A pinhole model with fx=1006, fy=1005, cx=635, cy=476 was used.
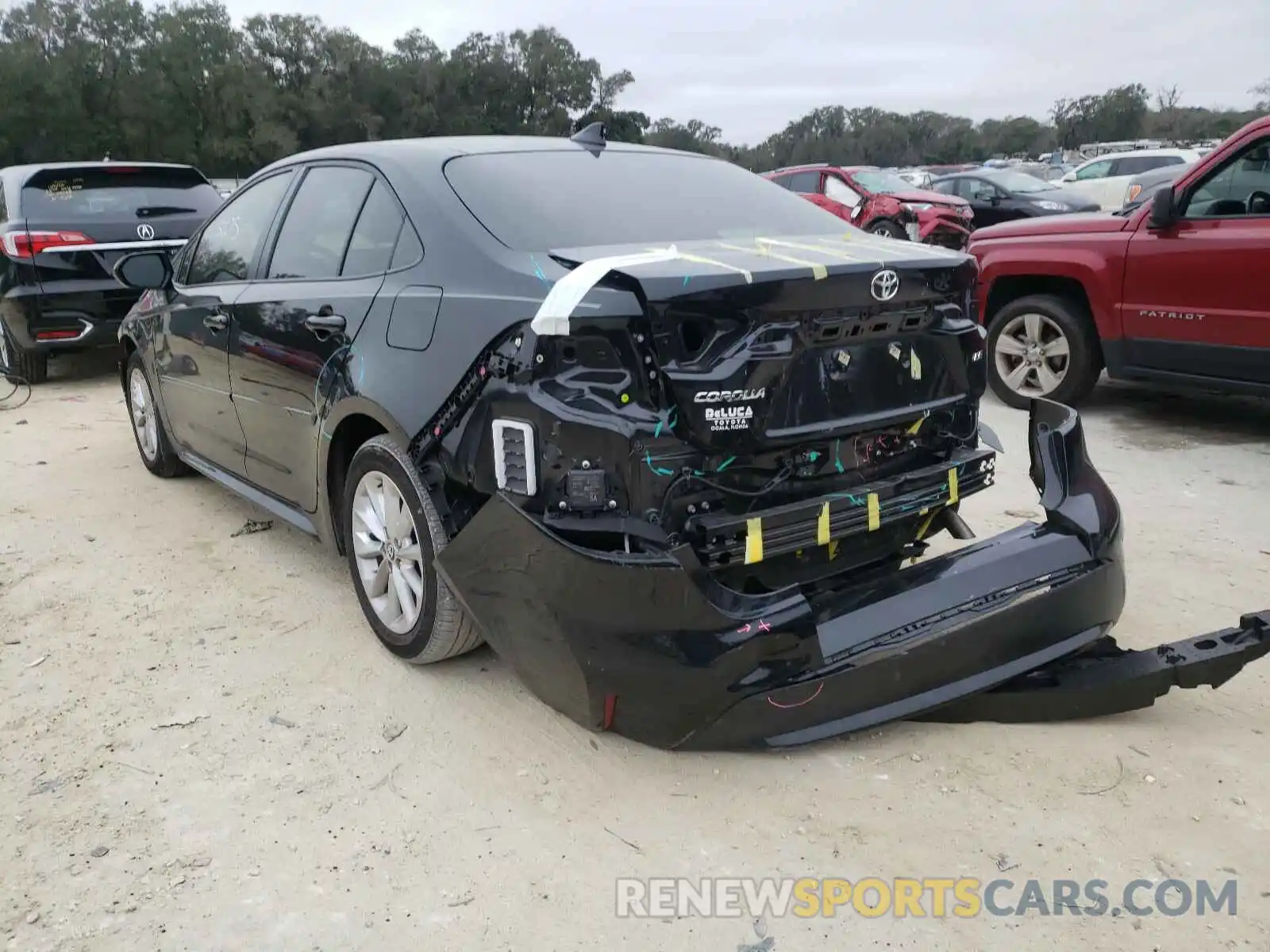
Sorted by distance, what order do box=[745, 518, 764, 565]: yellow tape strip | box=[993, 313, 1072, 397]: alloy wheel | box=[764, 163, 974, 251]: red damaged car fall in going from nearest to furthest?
box=[745, 518, 764, 565]: yellow tape strip, box=[993, 313, 1072, 397]: alloy wheel, box=[764, 163, 974, 251]: red damaged car

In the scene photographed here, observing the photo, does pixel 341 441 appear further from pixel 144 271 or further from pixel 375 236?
pixel 144 271

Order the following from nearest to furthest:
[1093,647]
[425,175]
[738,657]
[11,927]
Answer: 1. [11,927]
2. [738,657]
3. [1093,647]
4. [425,175]

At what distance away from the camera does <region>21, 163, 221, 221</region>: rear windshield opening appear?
7695 millimetres

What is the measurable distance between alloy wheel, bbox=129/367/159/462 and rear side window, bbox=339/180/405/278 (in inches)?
93.7

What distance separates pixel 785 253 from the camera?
8.89ft

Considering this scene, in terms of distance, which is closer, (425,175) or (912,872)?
(912,872)

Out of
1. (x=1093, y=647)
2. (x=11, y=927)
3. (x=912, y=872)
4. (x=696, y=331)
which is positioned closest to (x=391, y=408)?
(x=696, y=331)

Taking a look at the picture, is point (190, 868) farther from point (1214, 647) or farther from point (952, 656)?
point (1214, 647)

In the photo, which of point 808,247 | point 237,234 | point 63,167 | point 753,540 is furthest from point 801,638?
point 63,167

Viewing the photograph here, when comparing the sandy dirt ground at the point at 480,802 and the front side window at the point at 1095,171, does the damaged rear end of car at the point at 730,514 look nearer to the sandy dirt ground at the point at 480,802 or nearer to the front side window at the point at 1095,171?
the sandy dirt ground at the point at 480,802

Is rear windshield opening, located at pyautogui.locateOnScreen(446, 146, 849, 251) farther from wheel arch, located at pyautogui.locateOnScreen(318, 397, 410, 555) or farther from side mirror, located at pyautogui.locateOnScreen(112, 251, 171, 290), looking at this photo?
side mirror, located at pyautogui.locateOnScreen(112, 251, 171, 290)

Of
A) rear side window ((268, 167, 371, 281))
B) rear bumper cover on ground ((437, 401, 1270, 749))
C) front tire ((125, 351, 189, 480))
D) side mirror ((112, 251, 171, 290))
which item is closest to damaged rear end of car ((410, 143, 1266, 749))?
rear bumper cover on ground ((437, 401, 1270, 749))

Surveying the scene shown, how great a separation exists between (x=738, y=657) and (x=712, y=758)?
505mm

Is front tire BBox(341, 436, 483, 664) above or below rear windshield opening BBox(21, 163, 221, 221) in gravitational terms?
below
